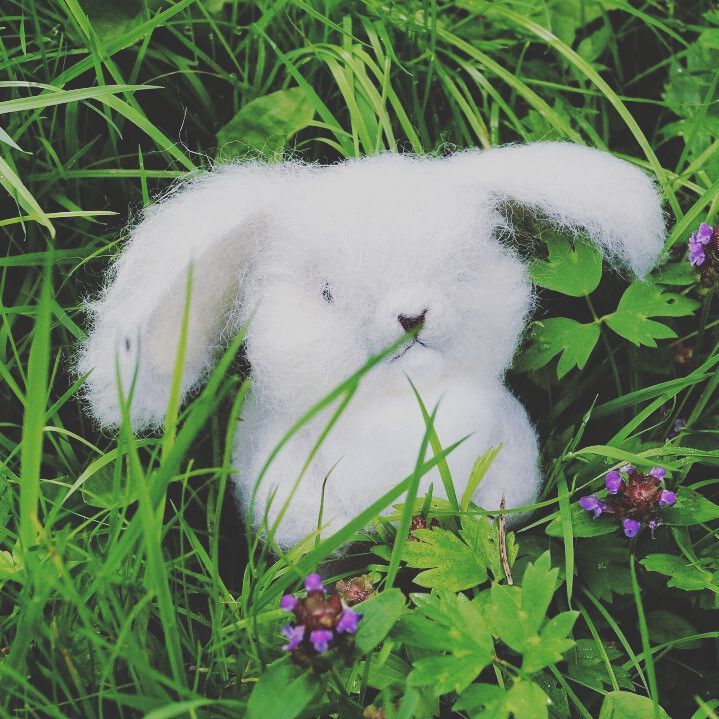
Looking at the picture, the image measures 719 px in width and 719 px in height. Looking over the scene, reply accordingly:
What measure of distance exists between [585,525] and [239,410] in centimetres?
73

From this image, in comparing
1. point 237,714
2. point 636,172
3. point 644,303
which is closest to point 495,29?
point 636,172

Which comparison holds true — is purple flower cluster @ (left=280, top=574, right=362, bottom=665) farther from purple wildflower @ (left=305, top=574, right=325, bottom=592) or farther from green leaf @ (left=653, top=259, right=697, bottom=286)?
green leaf @ (left=653, top=259, right=697, bottom=286)

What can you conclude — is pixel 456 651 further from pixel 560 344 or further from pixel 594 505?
pixel 560 344

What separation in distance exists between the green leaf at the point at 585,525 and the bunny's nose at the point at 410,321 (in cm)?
43

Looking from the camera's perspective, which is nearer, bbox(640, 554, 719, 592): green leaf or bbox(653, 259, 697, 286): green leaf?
bbox(640, 554, 719, 592): green leaf

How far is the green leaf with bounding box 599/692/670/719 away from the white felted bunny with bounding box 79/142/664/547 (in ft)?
1.22

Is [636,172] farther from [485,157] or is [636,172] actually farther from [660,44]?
[660,44]

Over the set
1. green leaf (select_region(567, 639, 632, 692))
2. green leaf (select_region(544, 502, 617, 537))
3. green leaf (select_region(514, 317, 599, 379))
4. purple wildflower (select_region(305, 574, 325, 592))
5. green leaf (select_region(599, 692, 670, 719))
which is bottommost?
green leaf (select_region(567, 639, 632, 692))

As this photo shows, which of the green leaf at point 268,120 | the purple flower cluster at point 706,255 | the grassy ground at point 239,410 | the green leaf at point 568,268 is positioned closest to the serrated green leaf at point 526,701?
the grassy ground at point 239,410

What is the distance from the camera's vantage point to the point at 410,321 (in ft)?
4.33

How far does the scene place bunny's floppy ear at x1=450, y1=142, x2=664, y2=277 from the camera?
1.35 metres

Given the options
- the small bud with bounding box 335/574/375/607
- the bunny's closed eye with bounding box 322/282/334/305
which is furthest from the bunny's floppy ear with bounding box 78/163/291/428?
the small bud with bounding box 335/574/375/607

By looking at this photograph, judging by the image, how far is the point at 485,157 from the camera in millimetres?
1418

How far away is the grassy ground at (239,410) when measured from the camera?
1.00 m
